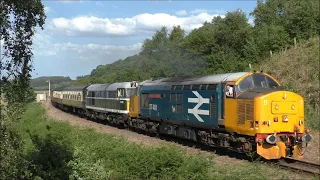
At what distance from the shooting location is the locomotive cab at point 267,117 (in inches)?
523

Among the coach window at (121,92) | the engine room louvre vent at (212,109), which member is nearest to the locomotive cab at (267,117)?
the engine room louvre vent at (212,109)

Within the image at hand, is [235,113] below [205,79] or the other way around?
below

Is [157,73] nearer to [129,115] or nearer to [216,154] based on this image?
[129,115]

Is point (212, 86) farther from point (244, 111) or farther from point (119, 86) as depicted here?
point (119, 86)

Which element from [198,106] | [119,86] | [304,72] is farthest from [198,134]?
[119,86]

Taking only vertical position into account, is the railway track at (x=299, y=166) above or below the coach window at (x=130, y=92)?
below

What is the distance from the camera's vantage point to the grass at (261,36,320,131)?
75.0 feet

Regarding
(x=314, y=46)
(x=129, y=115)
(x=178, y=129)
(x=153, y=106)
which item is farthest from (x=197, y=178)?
(x=314, y=46)

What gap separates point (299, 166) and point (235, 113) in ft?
9.24

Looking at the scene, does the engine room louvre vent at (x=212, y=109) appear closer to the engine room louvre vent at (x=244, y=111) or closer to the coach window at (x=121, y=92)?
the engine room louvre vent at (x=244, y=111)

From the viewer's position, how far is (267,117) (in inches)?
526

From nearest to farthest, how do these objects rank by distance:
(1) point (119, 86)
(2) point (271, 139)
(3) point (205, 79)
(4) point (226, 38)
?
(2) point (271, 139) → (3) point (205, 79) → (1) point (119, 86) → (4) point (226, 38)

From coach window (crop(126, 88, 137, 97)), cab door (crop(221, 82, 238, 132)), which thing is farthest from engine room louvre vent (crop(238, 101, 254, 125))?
coach window (crop(126, 88, 137, 97))

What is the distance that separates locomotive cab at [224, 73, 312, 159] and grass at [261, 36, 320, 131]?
24.2 feet
